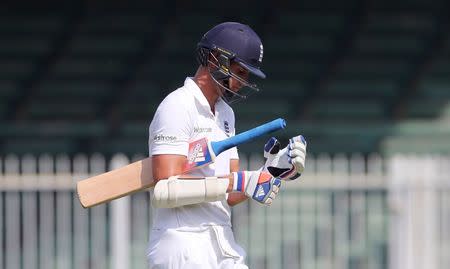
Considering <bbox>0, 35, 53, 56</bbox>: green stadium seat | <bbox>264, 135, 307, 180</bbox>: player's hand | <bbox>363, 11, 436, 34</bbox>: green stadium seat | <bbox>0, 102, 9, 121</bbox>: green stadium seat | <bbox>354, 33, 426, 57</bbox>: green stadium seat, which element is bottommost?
<bbox>264, 135, 307, 180</bbox>: player's hand

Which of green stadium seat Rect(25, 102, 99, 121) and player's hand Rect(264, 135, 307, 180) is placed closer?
player's hand Rect(264, 135, 307, 180)

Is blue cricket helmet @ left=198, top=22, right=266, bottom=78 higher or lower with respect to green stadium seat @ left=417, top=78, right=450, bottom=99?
lower

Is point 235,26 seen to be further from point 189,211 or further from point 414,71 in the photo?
point 414,71

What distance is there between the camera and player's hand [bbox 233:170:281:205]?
14.7ft

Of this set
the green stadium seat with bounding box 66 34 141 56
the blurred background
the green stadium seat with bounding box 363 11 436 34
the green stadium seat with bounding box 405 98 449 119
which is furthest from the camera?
the green stadium seat with bounding box 363 11 436 34

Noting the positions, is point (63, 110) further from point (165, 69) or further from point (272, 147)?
point (272, 147)

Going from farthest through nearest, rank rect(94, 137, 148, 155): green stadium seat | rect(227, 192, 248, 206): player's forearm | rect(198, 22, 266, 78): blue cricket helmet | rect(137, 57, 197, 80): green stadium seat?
rect(137, 57, 197, 80): green stadium seat → rect(94, 137, 148, 155): green stadium seat → rect(227, 192, 248, 206): player's forearm → rect(198, 22, 266, 78): blue cricket helmet

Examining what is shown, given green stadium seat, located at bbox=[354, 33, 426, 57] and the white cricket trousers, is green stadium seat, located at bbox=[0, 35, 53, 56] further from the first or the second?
the white cricket trousers

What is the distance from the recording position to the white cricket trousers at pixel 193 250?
14.9 ft

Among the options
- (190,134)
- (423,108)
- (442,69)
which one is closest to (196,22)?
(423,108)

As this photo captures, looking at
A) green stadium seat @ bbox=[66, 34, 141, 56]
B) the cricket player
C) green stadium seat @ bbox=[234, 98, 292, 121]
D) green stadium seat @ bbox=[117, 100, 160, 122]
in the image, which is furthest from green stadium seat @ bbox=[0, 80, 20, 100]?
the cricket player

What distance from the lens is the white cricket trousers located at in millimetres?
4555

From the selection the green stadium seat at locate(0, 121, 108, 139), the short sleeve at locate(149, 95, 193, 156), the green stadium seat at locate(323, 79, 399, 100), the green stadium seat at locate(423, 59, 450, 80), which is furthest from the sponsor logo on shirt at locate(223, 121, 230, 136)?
the green stadium seat at locate(423, 59, 450, 80)

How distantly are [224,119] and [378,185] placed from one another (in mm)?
4905
